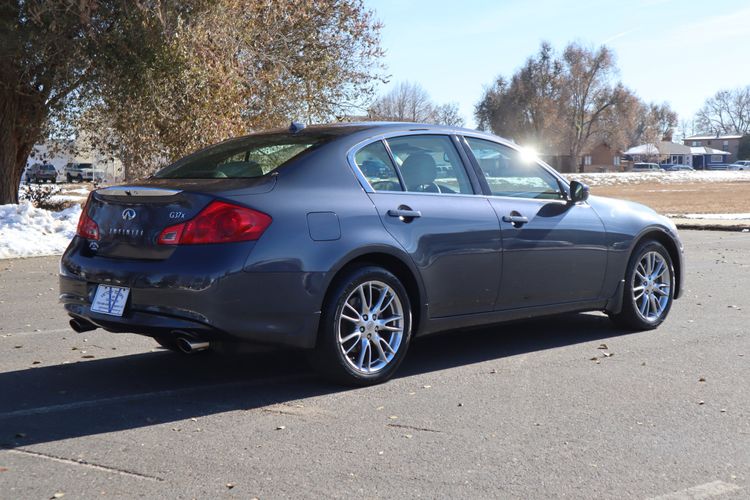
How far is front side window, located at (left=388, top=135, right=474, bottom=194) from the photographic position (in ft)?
20.4

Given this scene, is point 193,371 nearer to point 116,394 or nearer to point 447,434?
point 116,394

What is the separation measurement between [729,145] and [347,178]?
584 ft

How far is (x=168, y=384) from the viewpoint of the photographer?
5855 millimetres

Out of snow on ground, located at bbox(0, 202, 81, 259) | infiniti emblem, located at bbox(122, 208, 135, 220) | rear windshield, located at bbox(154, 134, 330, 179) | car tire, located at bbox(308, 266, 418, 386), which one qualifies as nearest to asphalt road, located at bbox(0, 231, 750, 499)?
car tire, located at bbox(308, 266, 418, 386)

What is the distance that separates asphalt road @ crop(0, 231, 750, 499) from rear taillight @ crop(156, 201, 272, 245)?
0.94 metres

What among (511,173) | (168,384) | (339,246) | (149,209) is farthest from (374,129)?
(168,384)

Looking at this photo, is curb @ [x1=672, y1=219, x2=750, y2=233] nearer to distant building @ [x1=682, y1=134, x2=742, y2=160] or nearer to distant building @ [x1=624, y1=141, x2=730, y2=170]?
distant building @ [x1=624, y1=141, x2=730, y2=170]

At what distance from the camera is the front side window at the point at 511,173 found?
6.69 metres

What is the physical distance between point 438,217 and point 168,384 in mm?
1999

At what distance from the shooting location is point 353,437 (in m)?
4.70

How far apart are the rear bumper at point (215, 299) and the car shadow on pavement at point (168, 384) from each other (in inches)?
16.2

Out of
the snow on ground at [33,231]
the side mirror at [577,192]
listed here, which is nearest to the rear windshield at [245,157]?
the side mirror at [577,192]

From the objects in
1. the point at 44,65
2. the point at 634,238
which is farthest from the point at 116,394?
the point at 44,65

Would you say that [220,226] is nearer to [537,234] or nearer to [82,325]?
[82,325]
